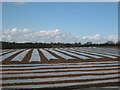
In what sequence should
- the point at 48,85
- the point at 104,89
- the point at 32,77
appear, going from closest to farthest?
the point at 104,89 < the point at 48,85 < the point at 32,77

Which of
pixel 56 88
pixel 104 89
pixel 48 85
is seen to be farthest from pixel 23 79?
pixel 104 89

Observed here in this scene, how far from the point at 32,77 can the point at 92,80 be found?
1.77 metres

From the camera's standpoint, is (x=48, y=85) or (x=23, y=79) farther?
(x=23, y=79)

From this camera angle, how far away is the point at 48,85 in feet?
13.1

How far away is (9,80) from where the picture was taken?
4.46m

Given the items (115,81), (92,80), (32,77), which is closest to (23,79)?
(32,77)

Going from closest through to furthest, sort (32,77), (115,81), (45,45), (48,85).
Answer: (48,85) < (115,81) < (32,77) < (45,45)

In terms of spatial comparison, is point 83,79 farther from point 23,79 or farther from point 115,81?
point 23,79

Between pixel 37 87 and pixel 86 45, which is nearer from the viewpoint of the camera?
pixel 37 87

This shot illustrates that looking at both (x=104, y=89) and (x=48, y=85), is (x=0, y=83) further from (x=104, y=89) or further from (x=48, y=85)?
(x=104, y=89)

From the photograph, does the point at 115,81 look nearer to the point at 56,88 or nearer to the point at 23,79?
the point at 56,88

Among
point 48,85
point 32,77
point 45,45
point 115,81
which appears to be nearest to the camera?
point 48,85

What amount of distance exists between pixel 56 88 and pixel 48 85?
0.30m

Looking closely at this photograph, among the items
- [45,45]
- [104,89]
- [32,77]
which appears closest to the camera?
[104,89]
